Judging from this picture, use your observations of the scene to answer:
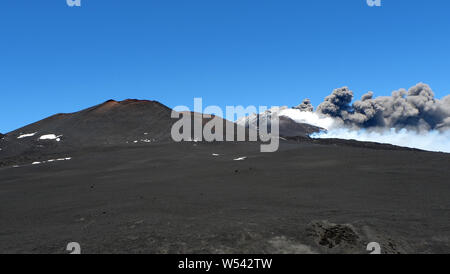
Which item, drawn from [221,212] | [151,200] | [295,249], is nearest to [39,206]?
[151,200]

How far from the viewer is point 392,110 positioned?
474ft

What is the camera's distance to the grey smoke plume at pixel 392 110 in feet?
464

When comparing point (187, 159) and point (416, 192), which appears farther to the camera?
point (187, 159)

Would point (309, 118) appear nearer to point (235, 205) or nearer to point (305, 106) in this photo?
point (305, 106)

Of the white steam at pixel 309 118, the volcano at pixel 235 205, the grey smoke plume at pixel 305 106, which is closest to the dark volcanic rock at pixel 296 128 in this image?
the white steam at pixel 309 118

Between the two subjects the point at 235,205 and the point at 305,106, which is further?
the point at 305,106

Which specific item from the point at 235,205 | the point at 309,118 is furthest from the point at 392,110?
the point at 235,205

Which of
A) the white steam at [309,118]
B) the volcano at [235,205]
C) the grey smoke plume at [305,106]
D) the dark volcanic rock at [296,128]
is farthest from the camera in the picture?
the grey smoke plume at [305,106]

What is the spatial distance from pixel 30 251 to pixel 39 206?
18.3 feet

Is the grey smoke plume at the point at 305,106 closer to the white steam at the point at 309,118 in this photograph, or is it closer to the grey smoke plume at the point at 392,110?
the white steam at the point at 309,118

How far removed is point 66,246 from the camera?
6.72 m

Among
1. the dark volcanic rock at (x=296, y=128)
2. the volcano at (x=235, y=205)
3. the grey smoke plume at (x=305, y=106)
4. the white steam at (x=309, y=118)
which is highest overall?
the grey smoke plume at (x=305, y=106)

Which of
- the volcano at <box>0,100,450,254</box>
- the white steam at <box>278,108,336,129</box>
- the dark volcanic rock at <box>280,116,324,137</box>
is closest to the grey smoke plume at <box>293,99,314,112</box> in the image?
the white steam at <box>278,108,336,129</box>

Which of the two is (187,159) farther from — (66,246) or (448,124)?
(448,124)
